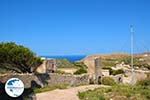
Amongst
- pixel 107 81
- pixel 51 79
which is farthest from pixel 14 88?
pixel 107 81

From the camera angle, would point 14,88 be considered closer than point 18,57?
Yes

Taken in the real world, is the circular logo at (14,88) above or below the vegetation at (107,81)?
above

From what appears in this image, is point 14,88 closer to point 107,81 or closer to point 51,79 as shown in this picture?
point 51,79

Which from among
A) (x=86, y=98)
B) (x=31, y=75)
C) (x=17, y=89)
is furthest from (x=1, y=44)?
(x=17, y=89)

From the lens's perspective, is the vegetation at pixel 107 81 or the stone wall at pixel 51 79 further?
the vegetation at pixel 107 81

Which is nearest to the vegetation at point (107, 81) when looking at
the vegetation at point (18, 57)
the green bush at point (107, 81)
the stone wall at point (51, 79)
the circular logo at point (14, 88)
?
the green bush at point (107, 81)

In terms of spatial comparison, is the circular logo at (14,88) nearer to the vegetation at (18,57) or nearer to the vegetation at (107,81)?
the vegetation at (18,57)

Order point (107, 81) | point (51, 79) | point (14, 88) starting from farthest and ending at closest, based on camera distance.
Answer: point (107, 81)
point (51, 79)
point (14, 88)

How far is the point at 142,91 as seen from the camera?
1563 centimetres

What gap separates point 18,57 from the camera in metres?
24.1

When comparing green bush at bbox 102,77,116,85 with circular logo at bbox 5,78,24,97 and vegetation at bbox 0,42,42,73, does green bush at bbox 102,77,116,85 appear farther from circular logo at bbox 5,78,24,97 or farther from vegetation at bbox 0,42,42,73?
circular logo at bbox 5,78,24,97

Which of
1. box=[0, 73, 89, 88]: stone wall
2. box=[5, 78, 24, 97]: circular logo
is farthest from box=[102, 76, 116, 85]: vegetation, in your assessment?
box=[5, 78, 24, 97]: circular logo

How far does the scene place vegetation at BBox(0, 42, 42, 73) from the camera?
78.9 ft

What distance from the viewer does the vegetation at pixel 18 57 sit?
78.9 feet
